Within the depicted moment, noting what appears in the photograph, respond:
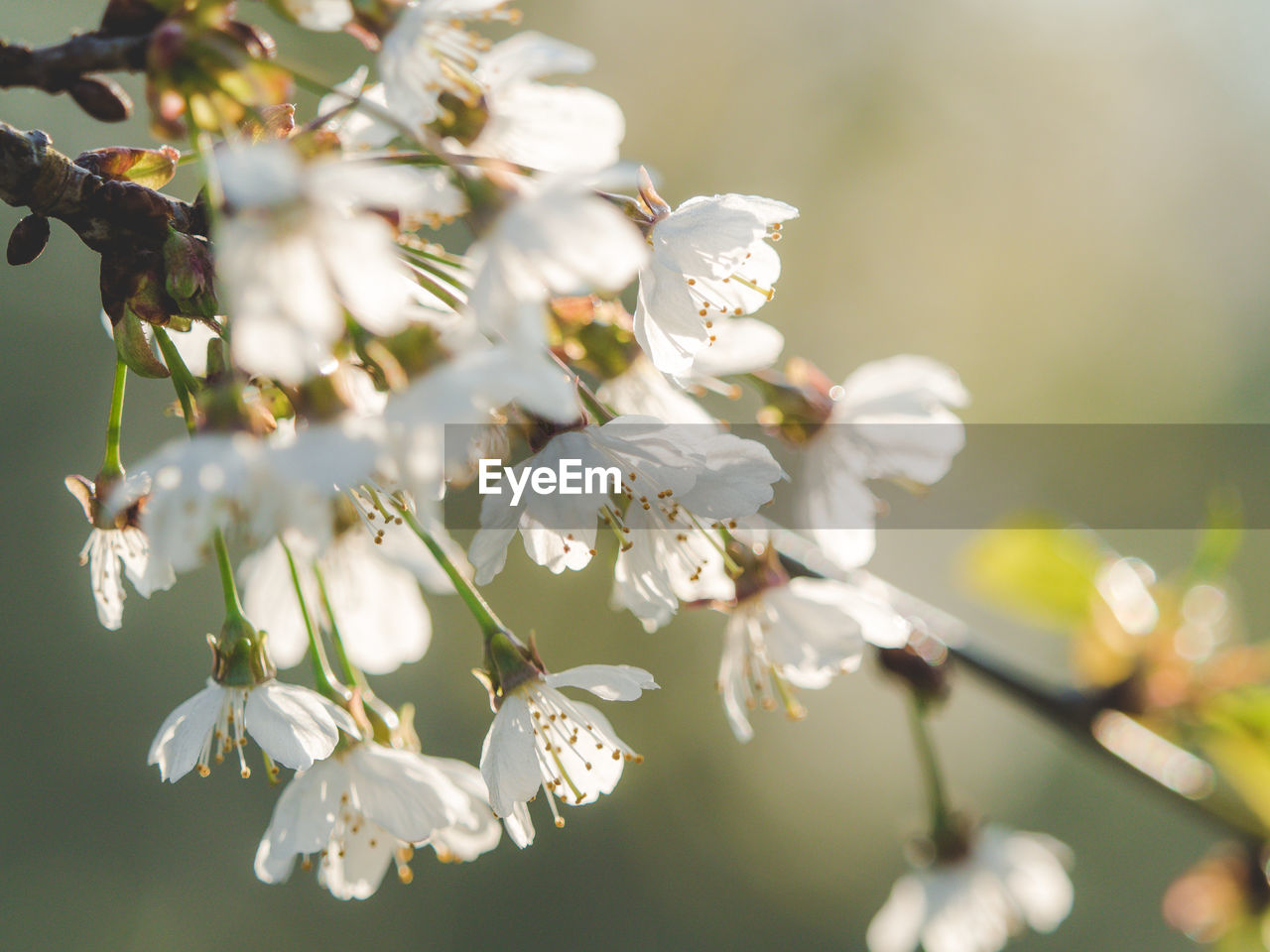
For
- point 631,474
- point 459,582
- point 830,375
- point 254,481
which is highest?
point 254,481

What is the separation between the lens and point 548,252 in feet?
1.97

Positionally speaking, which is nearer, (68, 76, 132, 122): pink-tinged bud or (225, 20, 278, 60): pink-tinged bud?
(225, 20, 278, 60): pink-tinged bud

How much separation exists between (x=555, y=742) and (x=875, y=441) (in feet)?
1.76

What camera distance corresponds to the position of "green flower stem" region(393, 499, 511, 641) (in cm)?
82

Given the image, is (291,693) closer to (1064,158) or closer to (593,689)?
(593,689)

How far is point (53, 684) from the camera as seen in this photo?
22.5ft

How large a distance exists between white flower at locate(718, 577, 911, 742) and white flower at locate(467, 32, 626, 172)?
0.46m

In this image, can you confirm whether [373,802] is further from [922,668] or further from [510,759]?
[922,668]

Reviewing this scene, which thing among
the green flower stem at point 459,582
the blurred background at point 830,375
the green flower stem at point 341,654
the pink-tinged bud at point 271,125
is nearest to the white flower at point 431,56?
the pink-tinged bud at point 271,125

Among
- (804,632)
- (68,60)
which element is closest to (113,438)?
(68,60)

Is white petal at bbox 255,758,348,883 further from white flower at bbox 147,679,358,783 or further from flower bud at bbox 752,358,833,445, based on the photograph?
flower bud at bbox 752,358,833,445

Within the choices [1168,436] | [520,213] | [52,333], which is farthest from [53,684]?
[1168,436]

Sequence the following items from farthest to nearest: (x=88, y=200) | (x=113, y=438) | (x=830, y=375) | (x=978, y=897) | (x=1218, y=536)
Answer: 1. (x=830, y=375)
2. (x=978, y=897)
3. (x=1218, y=536)
4. (x=113, y=438)
5. (x=88, y=200)

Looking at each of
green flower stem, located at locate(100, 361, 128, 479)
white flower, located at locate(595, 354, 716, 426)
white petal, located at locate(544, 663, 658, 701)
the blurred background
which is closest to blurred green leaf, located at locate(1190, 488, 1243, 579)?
white flower, located at locate(595, 354, 716, 426)
